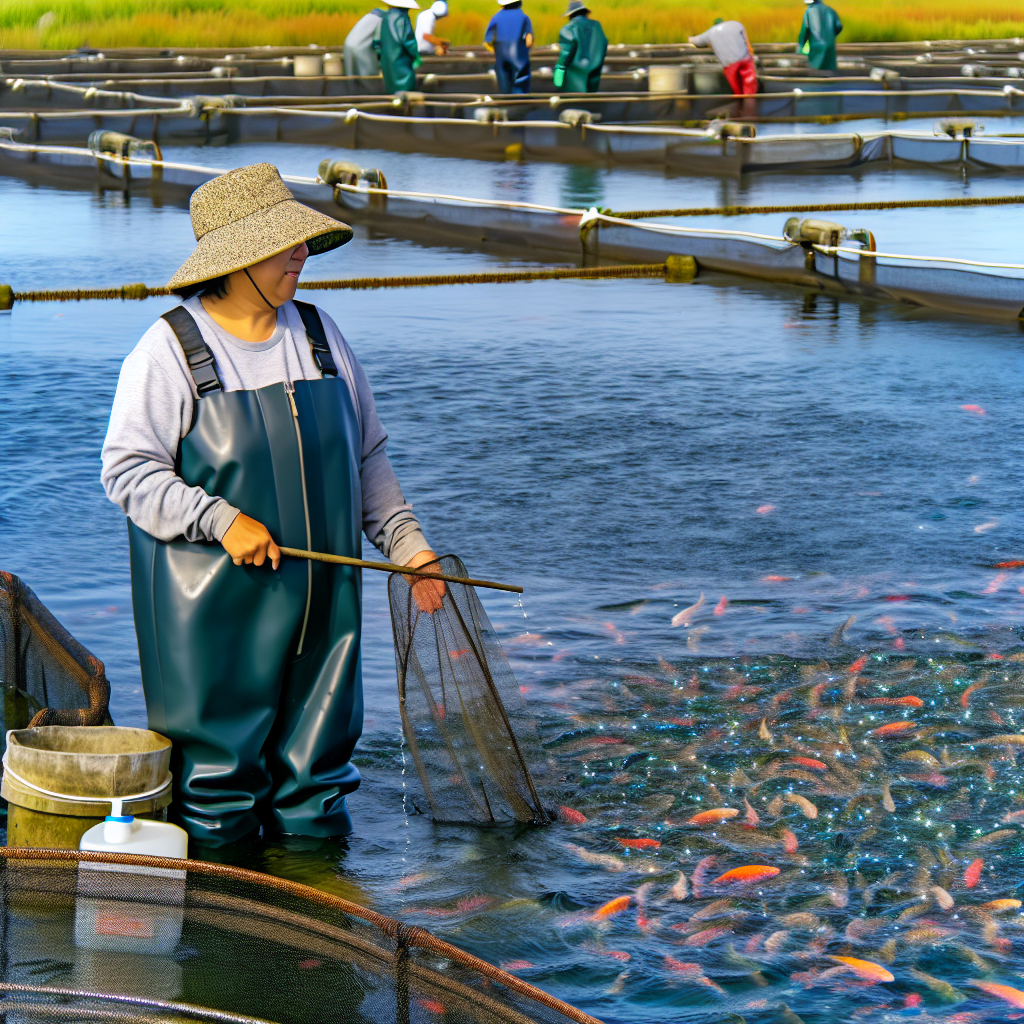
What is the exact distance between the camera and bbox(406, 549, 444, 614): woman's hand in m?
4.11

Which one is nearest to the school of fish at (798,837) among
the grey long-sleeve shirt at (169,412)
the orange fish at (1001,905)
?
the orange fish at (1001,905)

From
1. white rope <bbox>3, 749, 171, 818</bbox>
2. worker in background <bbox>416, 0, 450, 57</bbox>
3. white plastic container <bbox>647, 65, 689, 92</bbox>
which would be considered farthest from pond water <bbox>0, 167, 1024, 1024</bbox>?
worker in background <bbox>416, 0, 450, 57</bbox>

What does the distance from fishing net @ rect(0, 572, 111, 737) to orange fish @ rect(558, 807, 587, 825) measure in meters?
1.36

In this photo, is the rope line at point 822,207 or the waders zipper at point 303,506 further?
the rope line at point 822,207

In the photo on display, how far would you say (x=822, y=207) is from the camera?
685 inches

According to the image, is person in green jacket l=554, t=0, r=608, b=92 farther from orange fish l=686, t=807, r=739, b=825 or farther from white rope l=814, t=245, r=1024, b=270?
orange fish l=686, t=807, r=739, b=825

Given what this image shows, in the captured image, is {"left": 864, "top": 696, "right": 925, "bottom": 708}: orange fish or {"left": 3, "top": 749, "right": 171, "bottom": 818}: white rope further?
{"left": 864, "top": 696, "right": 925, "bottom": 708}: orange fish

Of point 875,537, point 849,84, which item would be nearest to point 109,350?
point 875,537

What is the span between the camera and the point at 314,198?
58.5 feet

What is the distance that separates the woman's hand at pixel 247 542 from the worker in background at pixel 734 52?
993 inches

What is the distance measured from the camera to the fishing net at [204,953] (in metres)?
2.95

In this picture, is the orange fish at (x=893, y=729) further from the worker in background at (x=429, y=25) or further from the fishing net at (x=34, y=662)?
the worker in background at (x=429, y=25)

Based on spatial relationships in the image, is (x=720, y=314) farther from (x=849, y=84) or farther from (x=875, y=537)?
(x=849, y=84)

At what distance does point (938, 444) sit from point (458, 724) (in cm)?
544
